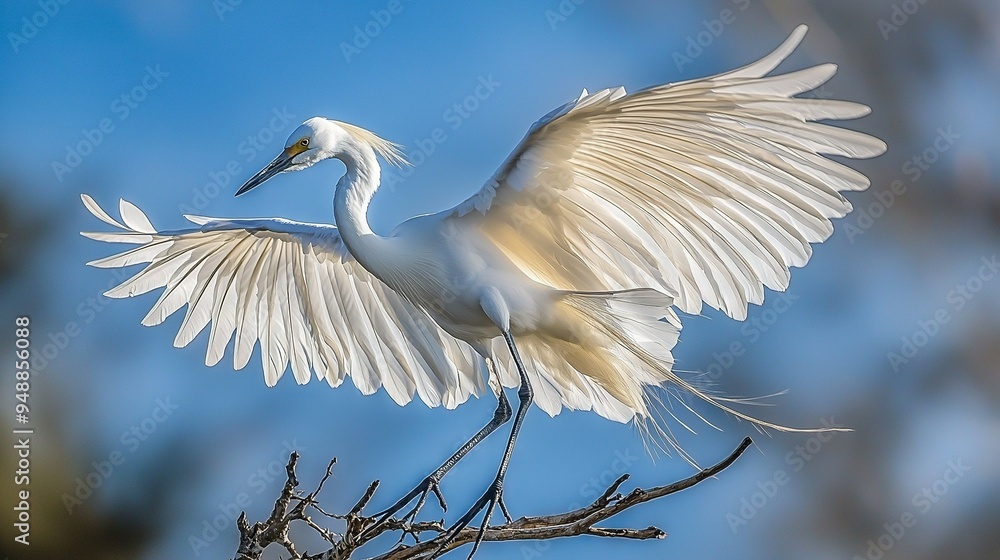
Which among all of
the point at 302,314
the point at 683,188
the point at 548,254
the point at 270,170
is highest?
the point at 683,188

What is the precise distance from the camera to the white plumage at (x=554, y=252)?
279 centimetres

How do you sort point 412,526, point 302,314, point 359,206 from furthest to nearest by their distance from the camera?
point 302,314, point 359,206, point 412,526

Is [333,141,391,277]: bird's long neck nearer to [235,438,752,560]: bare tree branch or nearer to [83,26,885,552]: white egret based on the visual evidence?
[83,26,885,552]: white egret

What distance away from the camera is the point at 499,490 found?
300 cm

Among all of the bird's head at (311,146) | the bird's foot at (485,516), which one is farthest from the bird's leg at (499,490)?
the bird's head at (311,146)

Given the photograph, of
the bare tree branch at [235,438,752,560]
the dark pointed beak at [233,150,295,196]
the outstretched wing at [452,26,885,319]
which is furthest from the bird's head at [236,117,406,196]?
the bare tree branch at [235,438,752,560]

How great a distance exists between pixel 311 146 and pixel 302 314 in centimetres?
98

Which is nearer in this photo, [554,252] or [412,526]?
[412,526]

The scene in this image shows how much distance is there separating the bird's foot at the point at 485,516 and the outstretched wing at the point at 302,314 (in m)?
0.99

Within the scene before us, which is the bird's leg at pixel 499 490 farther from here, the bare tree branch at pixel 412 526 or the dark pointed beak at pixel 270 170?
the dark pointed beak at pixel 270 170

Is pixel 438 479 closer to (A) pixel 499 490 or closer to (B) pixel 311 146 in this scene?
(A) pixel 499 490

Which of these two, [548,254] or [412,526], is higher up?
[548,254]

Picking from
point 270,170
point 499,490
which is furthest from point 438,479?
point 270,170

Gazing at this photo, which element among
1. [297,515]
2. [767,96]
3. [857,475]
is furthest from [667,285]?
[857,475]
